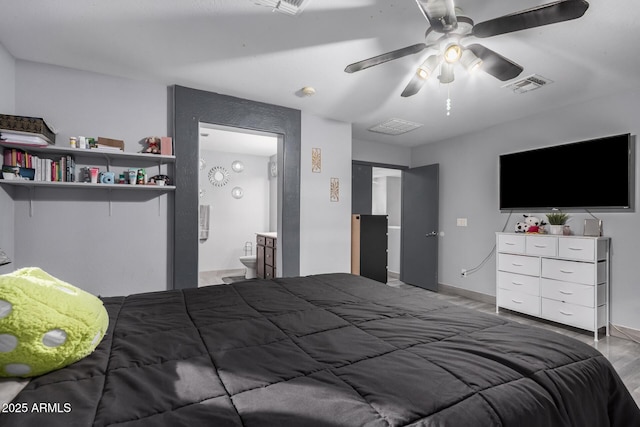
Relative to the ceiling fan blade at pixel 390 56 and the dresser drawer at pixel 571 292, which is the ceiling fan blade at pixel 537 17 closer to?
the ceiling fan blade at pixel 390 56

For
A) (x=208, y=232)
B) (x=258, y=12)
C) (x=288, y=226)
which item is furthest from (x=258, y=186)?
(x=258, y=12)

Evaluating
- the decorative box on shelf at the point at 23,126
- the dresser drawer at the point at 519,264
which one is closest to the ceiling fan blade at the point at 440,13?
the decorative box on shelf at the point at 23,126

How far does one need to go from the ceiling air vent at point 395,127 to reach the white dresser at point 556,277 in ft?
6.07

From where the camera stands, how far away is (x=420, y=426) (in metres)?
0.74

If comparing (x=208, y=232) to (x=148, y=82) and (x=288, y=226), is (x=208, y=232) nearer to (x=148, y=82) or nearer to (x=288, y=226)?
(x=288, y=226)

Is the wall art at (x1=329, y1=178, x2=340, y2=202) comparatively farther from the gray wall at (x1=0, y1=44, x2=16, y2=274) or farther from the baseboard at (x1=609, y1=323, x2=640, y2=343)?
the baseboard at (x1=609, y1=323, x2=640, y2=343)

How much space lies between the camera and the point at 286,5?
1867mm

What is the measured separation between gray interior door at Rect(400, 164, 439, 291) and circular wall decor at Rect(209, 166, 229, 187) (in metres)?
3.48

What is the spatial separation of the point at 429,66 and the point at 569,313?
9.74 feet

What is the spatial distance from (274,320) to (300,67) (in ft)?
7.10

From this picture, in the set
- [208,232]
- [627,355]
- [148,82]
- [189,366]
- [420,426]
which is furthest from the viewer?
[208,232]

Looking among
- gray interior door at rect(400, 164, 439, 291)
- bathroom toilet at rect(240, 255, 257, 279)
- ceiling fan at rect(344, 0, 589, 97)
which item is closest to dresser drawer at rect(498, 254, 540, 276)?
gray interior door at rect(400, 164, 439, 291)

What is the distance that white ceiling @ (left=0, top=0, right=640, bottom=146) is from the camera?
76.0 inches

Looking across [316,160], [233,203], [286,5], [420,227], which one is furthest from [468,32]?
[233,203]
